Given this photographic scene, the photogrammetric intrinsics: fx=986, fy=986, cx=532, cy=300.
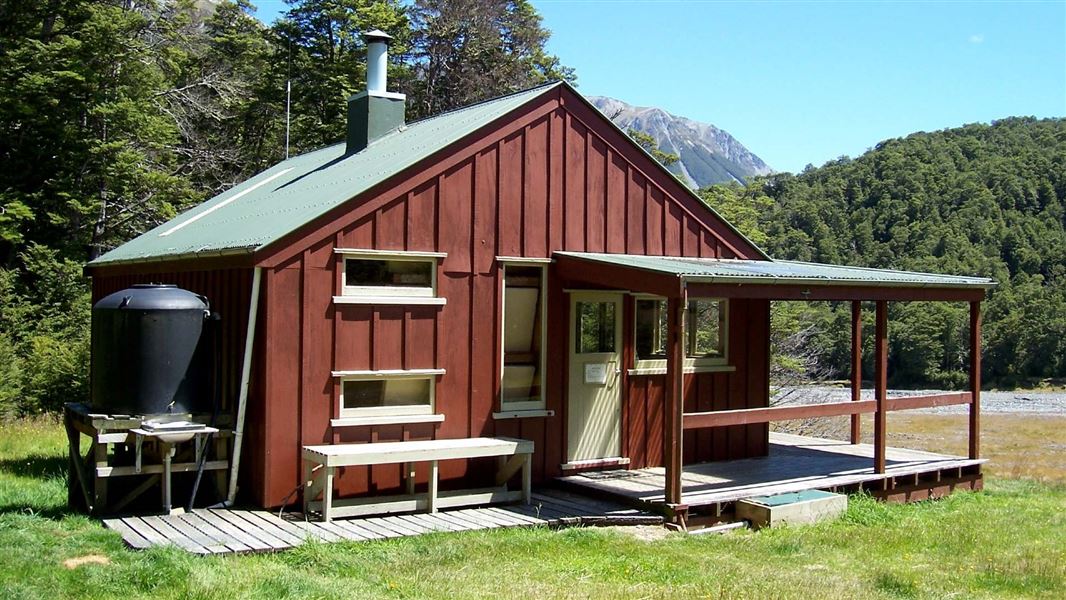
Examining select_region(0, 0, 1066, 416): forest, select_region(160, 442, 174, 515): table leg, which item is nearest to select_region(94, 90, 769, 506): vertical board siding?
select_region(160, 442, 174, 515): table leg

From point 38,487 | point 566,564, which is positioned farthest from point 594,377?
point 38,487

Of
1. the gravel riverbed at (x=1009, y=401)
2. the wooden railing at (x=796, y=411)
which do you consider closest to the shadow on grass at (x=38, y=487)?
the wooden railing at (x=796, y=411)

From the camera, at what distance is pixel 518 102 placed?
11.2 m

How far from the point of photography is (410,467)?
32.6ft

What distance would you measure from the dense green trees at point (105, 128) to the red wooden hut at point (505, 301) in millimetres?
10281

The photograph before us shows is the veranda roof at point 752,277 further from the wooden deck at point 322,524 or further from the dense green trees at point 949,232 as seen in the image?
the dense green trees at point 949,232

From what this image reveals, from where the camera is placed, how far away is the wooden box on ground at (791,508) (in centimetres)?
997

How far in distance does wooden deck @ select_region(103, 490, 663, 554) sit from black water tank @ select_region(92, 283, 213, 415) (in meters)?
1.10

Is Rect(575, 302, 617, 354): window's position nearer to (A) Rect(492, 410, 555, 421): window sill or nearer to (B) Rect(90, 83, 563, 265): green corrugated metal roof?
(A) Rect(492, 410, 555, 421): window sill

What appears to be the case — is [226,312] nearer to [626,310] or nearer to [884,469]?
[626,310]

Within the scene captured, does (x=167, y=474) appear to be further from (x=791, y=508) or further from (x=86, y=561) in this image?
(x=791, y=508)

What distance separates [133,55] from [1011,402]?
47.7 m

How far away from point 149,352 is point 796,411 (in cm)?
667

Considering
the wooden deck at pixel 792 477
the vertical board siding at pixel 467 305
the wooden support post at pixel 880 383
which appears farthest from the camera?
the wooden support post at pixel 880 383
